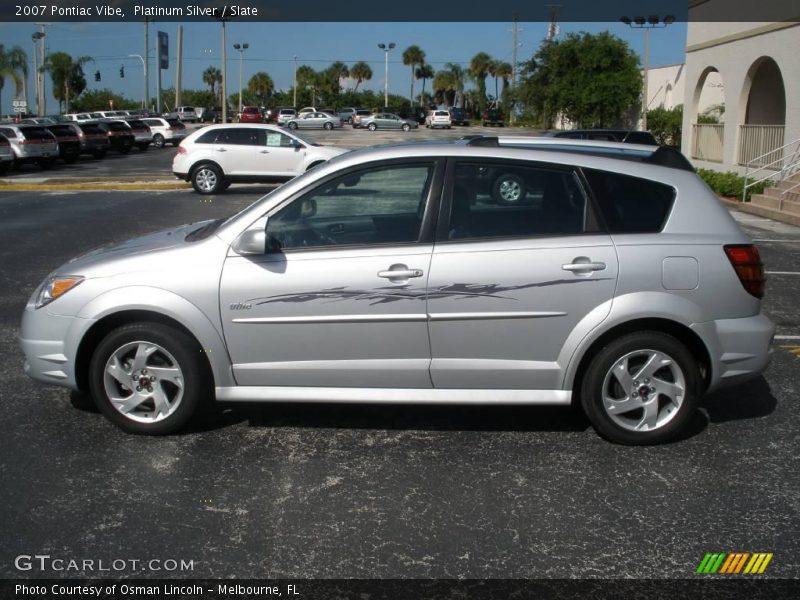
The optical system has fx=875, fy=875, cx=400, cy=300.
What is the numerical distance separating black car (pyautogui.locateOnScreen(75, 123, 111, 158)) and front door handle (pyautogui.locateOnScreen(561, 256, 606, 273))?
35616 millimetres

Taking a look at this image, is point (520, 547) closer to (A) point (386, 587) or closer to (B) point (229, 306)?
(A) point (386, 587)

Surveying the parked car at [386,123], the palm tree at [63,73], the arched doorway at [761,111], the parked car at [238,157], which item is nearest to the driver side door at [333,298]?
the parked car at [238,157]

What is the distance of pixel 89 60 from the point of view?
97.4 meters

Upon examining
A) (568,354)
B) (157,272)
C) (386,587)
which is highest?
(157,272)

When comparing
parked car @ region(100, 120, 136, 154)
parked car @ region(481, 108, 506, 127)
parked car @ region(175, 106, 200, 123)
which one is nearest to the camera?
parked car @ region(100, 120, 136, 154)

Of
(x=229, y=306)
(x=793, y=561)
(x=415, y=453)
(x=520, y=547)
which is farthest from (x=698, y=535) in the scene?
(x=229, y=306)

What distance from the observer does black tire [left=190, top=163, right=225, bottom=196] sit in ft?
71.8

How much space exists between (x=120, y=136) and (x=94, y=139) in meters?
5.00

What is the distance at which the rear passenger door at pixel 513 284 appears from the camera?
16.0 ft

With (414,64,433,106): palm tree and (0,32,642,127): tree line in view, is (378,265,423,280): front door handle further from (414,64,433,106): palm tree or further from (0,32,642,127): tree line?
(414,64,433,106): palm tree

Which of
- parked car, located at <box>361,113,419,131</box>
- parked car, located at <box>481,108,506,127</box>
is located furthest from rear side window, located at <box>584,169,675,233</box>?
parked car, located at <box>481,108,506,127</box>

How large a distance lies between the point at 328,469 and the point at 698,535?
75.7 inches

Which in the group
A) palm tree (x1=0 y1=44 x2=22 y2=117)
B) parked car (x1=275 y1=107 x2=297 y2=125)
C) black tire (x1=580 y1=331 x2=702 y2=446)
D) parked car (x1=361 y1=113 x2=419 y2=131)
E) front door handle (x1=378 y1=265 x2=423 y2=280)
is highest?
palm tree (x1=0 y1=44 x2=22 y2=117)

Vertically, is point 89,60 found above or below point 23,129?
above
